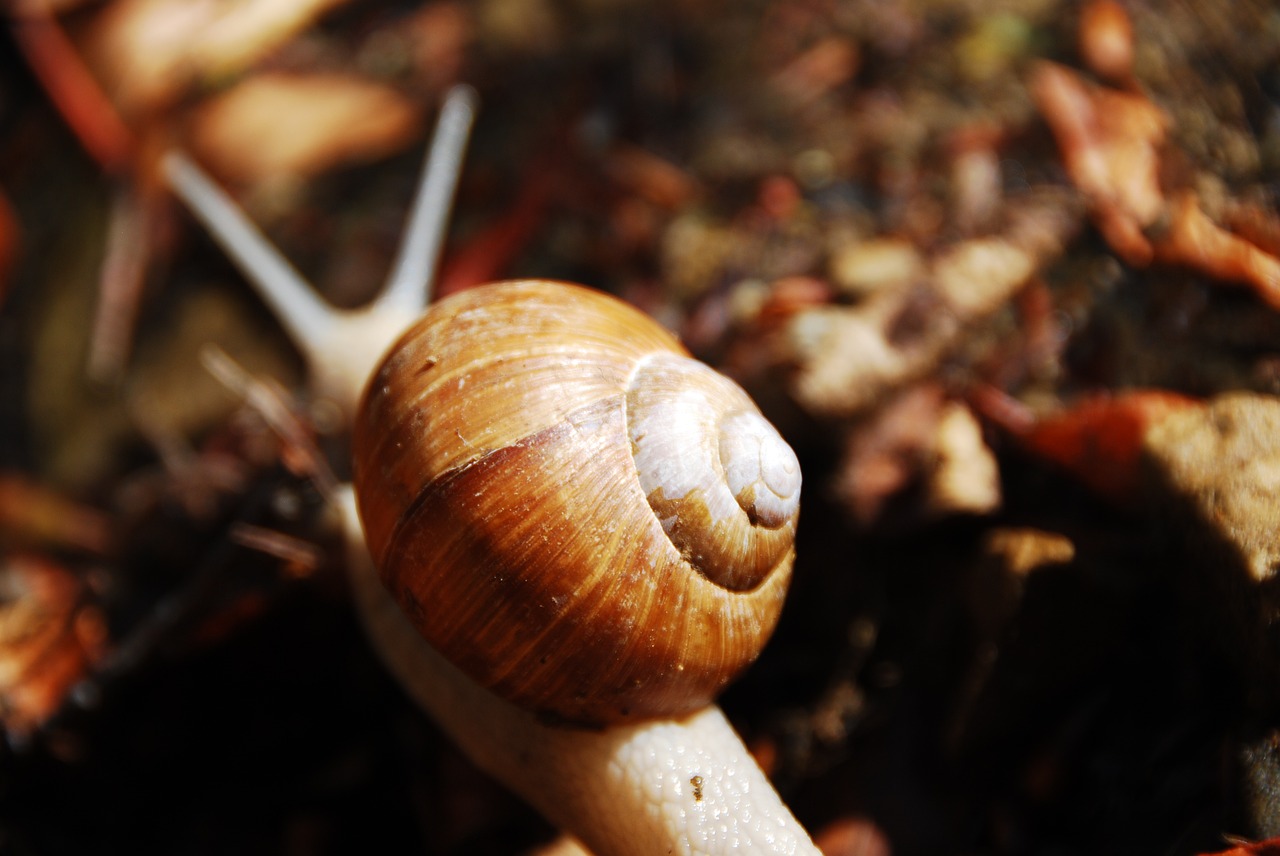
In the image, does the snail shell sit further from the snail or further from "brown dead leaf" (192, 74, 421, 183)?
"brown dead leaf" (192, 74, 421, 183)

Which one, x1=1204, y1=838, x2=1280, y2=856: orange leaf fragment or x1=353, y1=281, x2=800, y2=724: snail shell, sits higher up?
x1=353, y1=281, x2=800, y2=724: snail shell

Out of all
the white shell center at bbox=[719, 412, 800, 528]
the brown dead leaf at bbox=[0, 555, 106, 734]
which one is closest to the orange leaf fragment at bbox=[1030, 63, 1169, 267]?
the white shell center at bbox=[719, 412, 800, 528]

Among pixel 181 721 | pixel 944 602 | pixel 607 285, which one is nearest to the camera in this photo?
pixel 944 602

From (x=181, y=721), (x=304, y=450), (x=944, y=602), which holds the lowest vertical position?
(x=944, y=602)

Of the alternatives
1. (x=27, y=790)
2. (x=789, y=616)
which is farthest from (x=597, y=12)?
(x=27, y=790)

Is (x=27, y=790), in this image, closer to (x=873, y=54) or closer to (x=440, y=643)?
(x=440, y=643)

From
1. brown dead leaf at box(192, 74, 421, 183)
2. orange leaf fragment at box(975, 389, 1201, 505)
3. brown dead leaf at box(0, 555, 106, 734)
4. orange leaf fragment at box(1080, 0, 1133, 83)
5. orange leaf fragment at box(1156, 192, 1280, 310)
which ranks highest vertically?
brown dead leaf at box(192, 74, 421, 183)

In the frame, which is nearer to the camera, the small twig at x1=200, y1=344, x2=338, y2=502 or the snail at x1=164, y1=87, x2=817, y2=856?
the snail at x1=164, y1=87, x2=817, y2=856
